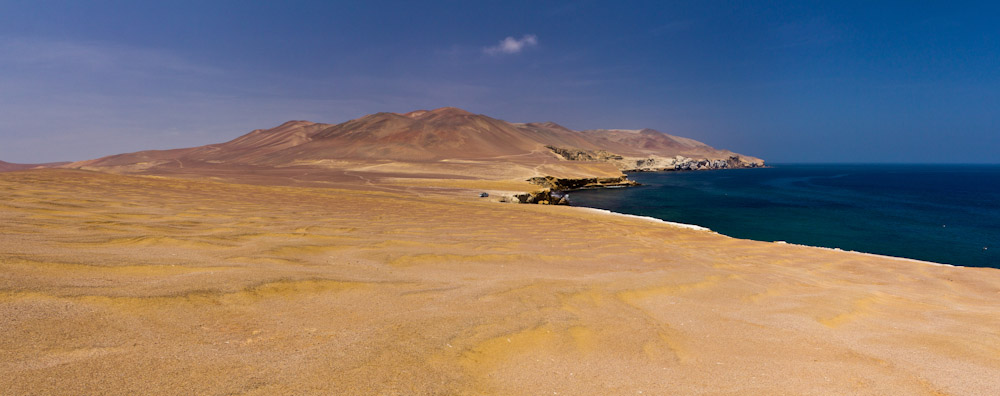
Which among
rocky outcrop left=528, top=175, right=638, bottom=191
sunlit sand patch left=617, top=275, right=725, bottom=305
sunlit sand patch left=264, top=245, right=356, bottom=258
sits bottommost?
sunlit sand patch left=617, top=275, right=725, bottom=305

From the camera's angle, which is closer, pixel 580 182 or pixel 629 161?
pixel 580 182

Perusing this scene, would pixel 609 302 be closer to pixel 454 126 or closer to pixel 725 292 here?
pixel 725 292

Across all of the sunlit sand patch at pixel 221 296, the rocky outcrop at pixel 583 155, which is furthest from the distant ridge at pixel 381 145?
the sunlit sand patch at pixel 221 296

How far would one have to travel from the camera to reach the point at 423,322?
13.8ft

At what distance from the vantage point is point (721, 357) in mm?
4008

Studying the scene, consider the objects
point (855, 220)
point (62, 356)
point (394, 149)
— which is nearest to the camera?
point (62, 356)

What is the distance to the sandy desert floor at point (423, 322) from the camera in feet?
9.73

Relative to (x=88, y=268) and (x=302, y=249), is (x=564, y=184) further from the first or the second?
(x=88, y=268)

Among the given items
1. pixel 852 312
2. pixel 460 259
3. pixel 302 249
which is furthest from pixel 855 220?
pixel 302 249

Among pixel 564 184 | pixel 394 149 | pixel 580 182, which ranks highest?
pixel 394 149

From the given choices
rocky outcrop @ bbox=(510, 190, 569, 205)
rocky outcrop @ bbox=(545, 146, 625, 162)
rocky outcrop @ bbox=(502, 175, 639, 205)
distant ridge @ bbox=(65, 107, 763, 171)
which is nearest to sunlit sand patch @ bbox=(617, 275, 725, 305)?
rocky outcrop @ bbox=(510, 190, 569, 205)

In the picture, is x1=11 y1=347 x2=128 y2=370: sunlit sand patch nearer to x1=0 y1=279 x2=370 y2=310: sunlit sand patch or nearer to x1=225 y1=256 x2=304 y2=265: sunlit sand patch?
x1=0 y1=279 x2=370 y2=310: sunlit sand patch

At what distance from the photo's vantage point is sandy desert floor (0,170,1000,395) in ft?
9.73

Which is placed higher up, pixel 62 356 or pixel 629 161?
pixel 629 161
